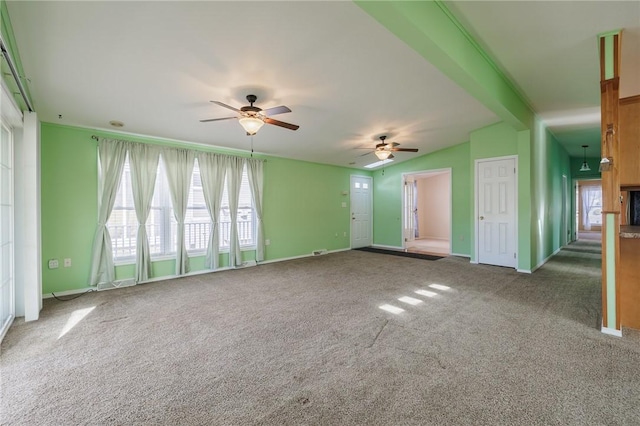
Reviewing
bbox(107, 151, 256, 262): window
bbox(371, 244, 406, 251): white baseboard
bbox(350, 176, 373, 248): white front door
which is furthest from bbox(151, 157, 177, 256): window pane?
bbox(371, 244, 406, 251): white baseboard

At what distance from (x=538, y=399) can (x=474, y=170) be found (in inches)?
195

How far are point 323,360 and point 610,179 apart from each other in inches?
127

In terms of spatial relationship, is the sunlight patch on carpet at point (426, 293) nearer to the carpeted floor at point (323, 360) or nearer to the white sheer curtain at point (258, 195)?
the carpeted floor at point (323, 360)

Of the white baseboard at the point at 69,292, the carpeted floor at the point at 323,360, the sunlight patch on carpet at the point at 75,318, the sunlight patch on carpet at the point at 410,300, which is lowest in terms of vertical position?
the carpeted floor at the point at 323,360

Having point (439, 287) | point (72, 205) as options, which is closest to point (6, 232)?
point (72, 205)

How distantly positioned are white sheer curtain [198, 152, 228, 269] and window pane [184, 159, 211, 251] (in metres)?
0.11

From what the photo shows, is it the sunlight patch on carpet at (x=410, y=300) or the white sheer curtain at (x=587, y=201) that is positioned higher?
the white sheer curtain at (x=587, y=201)

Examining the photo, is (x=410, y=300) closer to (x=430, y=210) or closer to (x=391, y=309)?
(x=391, y=309)

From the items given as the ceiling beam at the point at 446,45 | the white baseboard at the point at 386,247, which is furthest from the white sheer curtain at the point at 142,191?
the white baseboard at the point at 386,247

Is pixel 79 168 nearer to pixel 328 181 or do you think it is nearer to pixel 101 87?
pixel 101 87

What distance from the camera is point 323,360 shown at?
2.25 metres

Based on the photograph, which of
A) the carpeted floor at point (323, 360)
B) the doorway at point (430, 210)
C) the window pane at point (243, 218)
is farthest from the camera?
the doorway at point (430, 210)

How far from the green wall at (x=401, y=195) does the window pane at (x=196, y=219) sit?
5.09 meters

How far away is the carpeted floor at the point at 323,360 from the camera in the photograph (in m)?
1.70
